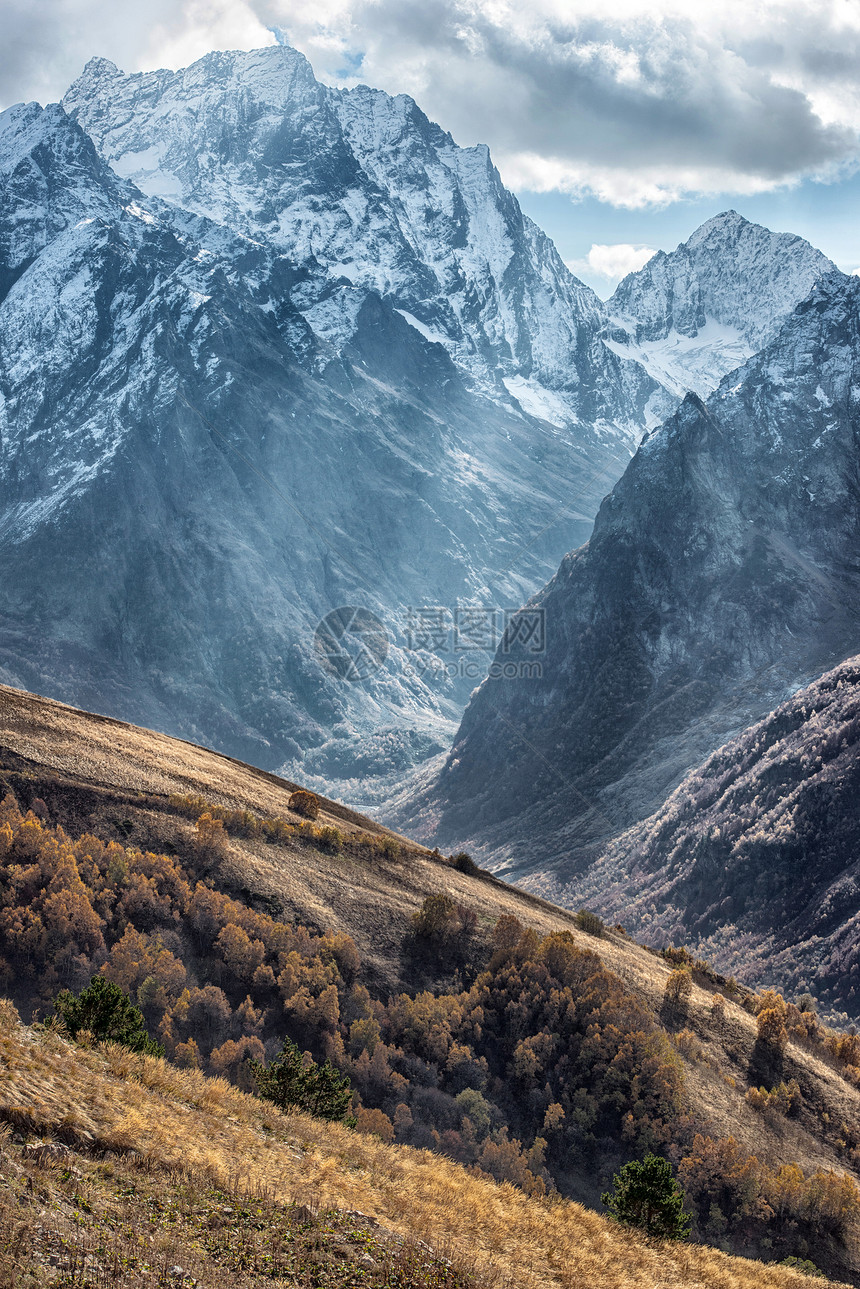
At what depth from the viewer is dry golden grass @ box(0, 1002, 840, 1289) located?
58.4 feet

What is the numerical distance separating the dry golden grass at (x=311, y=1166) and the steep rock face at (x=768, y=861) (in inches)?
3477

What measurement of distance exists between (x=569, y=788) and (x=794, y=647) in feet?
199

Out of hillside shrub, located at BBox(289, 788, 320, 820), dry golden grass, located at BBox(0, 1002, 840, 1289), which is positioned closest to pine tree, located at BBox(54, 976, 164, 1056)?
dry golden grass, located at BBox(0, 1002, 840, 1289)

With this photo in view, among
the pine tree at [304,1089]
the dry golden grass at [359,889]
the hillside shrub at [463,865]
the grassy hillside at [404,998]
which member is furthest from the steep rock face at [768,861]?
the pine tree at [304,1089]

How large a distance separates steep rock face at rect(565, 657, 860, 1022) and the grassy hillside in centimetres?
6047

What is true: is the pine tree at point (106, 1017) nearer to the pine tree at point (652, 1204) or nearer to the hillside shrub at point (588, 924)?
the pine tree at point (652, 1204)

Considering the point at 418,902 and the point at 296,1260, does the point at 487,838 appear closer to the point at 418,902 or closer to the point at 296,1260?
the point at 418,902

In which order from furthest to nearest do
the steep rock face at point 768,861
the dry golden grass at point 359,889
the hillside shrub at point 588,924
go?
1. the steep rock face at point 768,861
2. the hillside shrub at point 588,924
3. the dry golden grass at point 359,889

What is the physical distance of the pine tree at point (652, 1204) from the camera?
26625mm

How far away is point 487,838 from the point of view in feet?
642

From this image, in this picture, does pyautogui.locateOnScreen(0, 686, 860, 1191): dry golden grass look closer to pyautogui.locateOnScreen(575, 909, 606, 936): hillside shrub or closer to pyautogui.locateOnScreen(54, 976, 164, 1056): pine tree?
pyautogui.locateOnScreen(575, 909, 606, 936): hillside shrub

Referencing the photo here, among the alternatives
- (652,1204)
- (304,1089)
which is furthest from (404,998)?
(652,1204)

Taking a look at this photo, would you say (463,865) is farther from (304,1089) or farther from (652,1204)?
(652,1204)

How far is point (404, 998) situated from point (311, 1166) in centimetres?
1919
